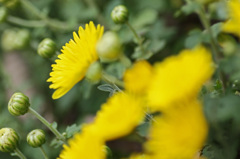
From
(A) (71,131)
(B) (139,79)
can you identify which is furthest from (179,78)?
(A) (71,131)

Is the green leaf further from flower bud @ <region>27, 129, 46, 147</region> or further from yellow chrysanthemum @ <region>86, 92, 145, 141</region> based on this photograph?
yellow chrysanthemum @ <region>86, 92, 145, 141</region>

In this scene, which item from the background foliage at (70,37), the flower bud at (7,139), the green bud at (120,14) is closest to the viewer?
the flower bud at (7,139)

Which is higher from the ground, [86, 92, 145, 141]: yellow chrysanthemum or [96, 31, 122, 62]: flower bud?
[96, 31, 122, 62]: flower bud

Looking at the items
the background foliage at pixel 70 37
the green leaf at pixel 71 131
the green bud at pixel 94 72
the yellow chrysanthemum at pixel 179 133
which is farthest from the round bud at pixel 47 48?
the yellow chrysanthemum at pixel 179 133

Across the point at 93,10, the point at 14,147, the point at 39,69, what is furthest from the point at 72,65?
the point at 39,69

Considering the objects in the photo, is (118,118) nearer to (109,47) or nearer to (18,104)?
(109,47)

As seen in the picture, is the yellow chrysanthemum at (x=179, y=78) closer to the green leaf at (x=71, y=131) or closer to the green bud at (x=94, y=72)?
the green bud at (x=94, y=72)

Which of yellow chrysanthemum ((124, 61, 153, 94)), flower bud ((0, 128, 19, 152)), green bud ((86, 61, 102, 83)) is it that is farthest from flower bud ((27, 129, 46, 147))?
yellow chrysanthemum ((124, 61, 153, 94))
